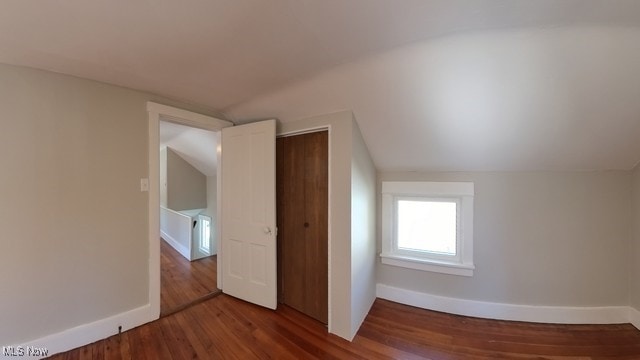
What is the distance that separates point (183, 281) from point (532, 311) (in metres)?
3.77

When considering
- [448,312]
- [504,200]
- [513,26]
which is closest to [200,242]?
[448,312]

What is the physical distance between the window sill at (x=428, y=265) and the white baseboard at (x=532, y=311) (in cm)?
27

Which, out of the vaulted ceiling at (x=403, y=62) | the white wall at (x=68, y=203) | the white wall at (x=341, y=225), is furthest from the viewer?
the white wall at (x=341, y=225)

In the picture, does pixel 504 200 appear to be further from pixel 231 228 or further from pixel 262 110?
pixel 231 228

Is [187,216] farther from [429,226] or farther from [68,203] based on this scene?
[429,226]

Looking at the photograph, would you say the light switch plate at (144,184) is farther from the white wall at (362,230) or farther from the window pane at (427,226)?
the window pane at (427,226)

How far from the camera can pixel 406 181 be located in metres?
2.43

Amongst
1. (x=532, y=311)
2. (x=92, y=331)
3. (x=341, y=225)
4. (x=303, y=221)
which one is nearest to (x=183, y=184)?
(x=92, y=331)

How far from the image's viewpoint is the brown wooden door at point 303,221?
2.11 m

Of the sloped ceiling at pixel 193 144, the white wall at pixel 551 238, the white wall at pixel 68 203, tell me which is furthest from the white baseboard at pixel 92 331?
the white wall at pixel 551 238

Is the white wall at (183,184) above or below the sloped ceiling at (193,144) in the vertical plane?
below

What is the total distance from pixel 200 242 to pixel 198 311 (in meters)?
1.99

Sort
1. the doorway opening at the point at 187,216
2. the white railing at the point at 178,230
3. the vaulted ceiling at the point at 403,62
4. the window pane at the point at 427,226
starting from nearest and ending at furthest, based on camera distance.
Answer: the vaulted ceiling at the point at 403,62 < the window pane at the point at 427,226 < the doorway opening at the point at 187,216 < the white railing at the point at 178,230

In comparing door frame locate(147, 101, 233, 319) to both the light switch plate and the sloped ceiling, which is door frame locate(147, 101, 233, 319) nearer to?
the light switch plate
